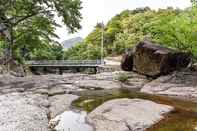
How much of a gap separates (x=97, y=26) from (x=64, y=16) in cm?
6146

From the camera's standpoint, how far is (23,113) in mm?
12945

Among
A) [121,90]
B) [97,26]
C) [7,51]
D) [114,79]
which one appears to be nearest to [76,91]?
[121,90]

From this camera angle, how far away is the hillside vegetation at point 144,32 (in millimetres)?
24000

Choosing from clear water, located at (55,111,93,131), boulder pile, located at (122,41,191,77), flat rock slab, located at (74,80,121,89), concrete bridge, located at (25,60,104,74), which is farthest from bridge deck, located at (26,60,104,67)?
clear water, located at (55,111,93,131)

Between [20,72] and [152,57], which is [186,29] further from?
[20,72]

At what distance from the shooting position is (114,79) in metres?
25.2

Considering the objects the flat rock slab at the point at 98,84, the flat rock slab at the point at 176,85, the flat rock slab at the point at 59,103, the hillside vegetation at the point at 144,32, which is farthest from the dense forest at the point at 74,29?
the flat rock slab at the point at 59,103

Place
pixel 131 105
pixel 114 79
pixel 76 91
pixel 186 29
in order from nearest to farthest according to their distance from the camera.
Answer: pixel 131 105 < pixel 76 91 < pixel 186 29 < pixel 114 79

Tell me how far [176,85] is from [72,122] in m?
9.94

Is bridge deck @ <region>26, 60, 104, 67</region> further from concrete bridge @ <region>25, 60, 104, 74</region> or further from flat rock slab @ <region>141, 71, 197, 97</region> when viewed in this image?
flat rock slab @ <region>141, 71, 197, 97</region>

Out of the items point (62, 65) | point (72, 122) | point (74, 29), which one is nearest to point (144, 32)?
point (62, 65)

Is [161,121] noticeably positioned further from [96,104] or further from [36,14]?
[36,14]

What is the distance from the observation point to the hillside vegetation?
24000 mm

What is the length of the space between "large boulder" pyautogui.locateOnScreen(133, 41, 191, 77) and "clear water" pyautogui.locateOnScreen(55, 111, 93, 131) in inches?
424
